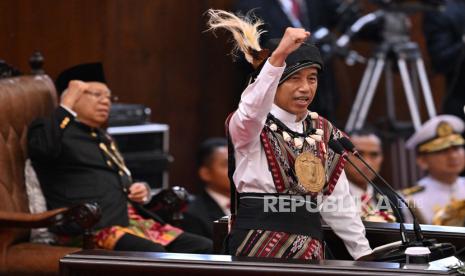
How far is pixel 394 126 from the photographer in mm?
7734

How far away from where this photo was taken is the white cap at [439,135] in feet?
21.4

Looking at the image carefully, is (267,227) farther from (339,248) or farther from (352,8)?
(352,8)

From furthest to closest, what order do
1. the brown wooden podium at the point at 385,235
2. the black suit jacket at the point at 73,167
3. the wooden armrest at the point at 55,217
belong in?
the black suit jacket at the point at 73,167, the wooden armrest at the point at 55,217, the brown wooden podium at the point at 385,235

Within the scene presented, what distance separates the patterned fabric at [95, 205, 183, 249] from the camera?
15.6 ft

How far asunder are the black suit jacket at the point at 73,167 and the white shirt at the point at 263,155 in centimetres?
119

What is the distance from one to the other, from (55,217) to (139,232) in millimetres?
557

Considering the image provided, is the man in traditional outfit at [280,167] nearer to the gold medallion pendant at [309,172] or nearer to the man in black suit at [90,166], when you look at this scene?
the gold medallion pendant at [309,172]

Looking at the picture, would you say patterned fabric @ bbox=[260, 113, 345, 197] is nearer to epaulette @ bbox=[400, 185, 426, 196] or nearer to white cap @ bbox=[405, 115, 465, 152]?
epaulette @ bbox=[400, 185, 426, 196]

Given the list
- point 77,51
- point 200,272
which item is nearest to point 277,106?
point 200,272

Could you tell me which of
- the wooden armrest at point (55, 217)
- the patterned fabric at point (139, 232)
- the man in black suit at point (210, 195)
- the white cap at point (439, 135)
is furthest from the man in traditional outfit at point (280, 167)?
the white cap at point (439, 135)

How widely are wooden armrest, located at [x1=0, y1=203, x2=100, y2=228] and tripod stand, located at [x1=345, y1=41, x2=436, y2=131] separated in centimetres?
328

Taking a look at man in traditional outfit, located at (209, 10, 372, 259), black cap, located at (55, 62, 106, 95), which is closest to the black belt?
man in traditional outfit, located at (209, 10, 372, 259)

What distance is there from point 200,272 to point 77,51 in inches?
85.5

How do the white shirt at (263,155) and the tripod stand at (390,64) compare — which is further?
the tripod stand at (390,64)
